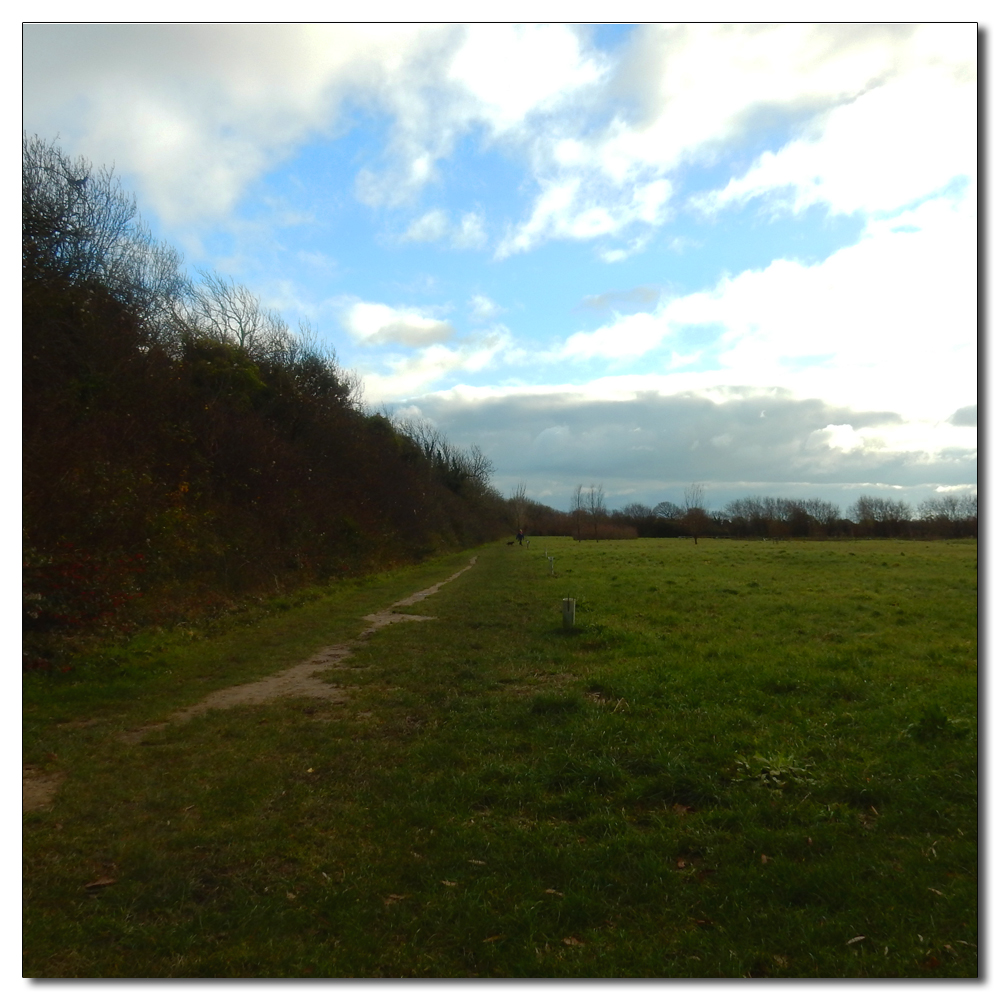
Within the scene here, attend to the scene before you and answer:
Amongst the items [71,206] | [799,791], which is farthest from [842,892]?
[71,206]

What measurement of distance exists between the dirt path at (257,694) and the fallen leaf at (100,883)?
162cm

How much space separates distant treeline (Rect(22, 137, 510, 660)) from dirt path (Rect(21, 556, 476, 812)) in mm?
2902

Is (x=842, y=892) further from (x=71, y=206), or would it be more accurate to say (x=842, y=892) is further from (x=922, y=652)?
(x=71, y=206)

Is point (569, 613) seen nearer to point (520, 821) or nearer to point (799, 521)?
point (520, 821)

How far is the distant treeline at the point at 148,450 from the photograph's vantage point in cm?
1145

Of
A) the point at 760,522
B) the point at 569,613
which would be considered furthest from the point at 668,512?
the point at 569,613

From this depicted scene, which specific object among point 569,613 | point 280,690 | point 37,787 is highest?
point 569,613

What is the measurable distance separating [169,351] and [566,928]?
Result: 24.9m

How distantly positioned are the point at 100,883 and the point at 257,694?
5.24 metres

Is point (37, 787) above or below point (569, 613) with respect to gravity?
below

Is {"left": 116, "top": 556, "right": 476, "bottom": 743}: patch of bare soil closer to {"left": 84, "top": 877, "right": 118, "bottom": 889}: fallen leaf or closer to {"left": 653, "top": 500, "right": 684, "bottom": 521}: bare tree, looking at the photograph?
{"left": 84, "top": 877, "right": 118, "bottom": 889}: fallen leaf

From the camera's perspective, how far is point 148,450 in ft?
59.1

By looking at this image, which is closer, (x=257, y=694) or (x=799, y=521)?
(x=257, y=694)

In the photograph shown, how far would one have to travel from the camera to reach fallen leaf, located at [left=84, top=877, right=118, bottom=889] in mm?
4301
